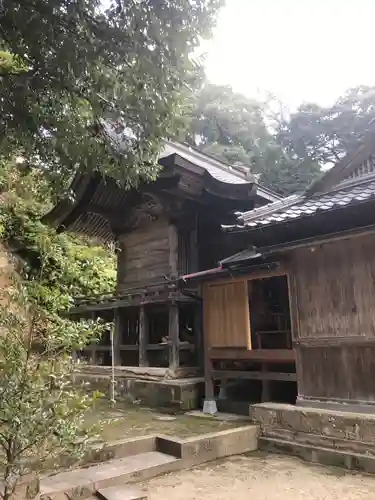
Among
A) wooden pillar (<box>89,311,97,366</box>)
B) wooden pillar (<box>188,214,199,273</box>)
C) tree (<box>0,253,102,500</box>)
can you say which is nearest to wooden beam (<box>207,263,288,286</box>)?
wooden pillar (<box>188,214,199,273</box>)

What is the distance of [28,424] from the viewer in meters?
3.02

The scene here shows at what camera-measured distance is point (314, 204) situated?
6555mm

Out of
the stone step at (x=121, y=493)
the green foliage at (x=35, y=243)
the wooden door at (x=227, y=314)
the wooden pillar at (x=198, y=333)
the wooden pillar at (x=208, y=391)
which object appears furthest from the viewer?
the green foliage at (x=35, y=243)

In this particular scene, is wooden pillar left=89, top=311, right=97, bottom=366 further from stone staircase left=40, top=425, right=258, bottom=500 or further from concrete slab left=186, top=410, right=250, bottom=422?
stone staircase left=40, top=425, right=258, bottom=500

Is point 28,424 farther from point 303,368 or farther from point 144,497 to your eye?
point 303,368

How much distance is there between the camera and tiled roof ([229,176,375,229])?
5733 mm

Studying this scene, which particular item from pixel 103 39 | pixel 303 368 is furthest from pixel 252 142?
pixel 103 39

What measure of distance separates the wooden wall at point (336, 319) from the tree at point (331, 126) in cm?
2026

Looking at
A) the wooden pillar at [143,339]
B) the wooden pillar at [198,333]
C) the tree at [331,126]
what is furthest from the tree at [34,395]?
the tree at [331,126]

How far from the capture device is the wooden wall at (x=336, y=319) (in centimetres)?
611

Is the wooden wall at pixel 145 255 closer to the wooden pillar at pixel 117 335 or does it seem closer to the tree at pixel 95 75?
the wooden pillar at pixel 117 335

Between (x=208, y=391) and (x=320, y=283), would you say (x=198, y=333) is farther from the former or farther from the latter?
(x=320, y=283)

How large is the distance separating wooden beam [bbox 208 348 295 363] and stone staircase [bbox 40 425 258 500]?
4.52 feet

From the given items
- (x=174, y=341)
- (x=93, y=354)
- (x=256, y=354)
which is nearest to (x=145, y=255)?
(x=174, y=341)
